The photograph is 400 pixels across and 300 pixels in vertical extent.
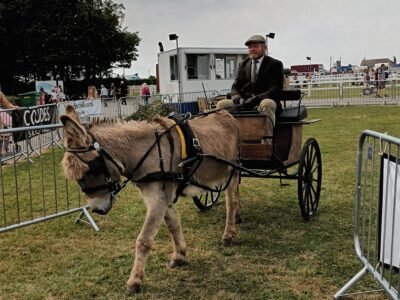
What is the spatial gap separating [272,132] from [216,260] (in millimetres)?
1742

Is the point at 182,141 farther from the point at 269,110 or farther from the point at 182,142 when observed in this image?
the point at 269,110

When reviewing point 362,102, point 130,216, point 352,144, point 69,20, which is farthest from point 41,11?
point 130,216

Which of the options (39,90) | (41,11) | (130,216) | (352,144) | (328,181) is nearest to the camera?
(130,216)

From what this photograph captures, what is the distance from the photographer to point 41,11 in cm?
4097

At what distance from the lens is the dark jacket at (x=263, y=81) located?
19.0 feet

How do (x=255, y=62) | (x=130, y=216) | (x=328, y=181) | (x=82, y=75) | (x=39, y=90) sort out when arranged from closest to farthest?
1. (x=255, y=62)
2. (x=130, y=216)
3. (x=328, y=181)
4. (x=39, y=90)
5. (x=82, y=75)

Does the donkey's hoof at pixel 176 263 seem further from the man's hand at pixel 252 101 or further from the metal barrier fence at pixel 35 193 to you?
the man's hand at pixel 252 101

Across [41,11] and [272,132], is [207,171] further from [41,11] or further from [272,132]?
[41,11]

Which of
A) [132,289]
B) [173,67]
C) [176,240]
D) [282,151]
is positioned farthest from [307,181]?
[173,67]

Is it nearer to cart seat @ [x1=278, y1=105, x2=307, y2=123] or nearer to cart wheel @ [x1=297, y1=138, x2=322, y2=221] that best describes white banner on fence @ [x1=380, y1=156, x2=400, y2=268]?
cart wheel @ [x1=297, y1=138, x2=322, y2=221]

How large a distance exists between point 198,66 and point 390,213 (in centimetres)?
2226

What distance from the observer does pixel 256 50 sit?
231 inches

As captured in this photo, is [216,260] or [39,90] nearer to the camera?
[216,260]

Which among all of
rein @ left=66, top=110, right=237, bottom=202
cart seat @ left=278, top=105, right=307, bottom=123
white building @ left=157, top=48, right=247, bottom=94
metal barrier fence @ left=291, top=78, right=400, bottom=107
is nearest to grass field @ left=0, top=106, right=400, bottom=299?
rein @ left=66, top=110, right=237, bottom=202
